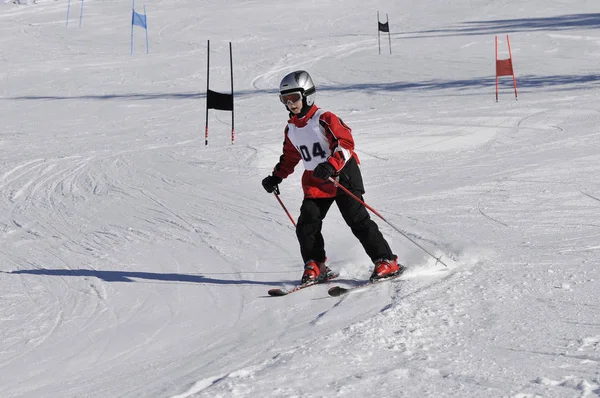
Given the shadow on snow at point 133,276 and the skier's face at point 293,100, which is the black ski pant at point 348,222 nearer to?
the shadow on snow at point 133,276

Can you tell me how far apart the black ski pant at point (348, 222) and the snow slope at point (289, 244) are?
Answer: 0.27 meters

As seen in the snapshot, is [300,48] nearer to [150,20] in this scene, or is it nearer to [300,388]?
[150,20]

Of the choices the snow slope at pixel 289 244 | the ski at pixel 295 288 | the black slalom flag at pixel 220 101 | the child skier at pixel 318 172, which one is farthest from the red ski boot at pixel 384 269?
the black slalom flag at pixel 220 101

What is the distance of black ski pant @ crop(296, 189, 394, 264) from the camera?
19.8 ft

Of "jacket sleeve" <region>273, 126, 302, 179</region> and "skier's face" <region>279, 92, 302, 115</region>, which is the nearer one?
"skier's face" <region>279, 92, 302, 115</region>

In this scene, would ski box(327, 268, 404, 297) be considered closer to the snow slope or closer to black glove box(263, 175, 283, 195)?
the snow slope

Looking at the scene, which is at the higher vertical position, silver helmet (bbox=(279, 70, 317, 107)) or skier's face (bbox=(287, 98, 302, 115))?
silver helmet (bbox=(279, 70, 317, 107))

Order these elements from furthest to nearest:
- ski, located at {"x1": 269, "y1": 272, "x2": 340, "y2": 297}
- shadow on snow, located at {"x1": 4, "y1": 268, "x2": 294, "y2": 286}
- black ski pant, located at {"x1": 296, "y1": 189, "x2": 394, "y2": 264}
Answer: shadow on snow, located at {"x1": 4, "y1": 268, "x2": 294, "y2": 286}
black ski pant, located at {"x1": 296, "y1": 189, "x2": 394, "y2": 264}
ski, located at {"x1": 269, "y1": 272, "x2": 340, "y2": 297}

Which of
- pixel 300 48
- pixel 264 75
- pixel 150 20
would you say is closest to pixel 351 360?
pixel 264 75

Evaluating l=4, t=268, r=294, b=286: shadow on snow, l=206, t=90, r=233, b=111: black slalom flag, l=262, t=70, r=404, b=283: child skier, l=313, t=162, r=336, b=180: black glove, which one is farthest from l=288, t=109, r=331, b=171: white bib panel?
l=206, t=90, r=233, b=111: black slalom flag

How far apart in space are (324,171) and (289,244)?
2.01m

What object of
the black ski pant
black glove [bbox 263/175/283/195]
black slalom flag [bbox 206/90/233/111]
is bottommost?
the black ski pant

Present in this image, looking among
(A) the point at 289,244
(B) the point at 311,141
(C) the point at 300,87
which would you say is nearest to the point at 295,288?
(B) the point at 311,141

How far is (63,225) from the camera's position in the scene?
9078mm
